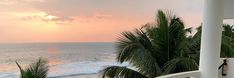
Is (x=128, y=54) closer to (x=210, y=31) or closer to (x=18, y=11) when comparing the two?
(x=210, y=31)

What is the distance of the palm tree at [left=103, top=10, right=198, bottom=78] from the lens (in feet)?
17.3

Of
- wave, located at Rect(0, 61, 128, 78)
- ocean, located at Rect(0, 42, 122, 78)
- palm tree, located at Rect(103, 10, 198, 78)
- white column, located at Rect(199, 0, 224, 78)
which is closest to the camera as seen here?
white column, located at Rect(199, 0, 224, 78)

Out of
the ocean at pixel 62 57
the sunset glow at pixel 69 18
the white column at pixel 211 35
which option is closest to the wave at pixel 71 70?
the ocean at pixel 62 57

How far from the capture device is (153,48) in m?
5.55

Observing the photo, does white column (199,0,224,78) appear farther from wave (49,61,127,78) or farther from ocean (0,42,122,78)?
wave (49,61,127,78)

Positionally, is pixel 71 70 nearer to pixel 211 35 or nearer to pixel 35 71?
pixel 35 71

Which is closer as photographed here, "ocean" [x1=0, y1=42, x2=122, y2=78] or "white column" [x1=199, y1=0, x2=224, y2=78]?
"white column" [x1=199, y1=0, x2=224, y2=78]

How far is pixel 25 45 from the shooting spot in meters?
20.8

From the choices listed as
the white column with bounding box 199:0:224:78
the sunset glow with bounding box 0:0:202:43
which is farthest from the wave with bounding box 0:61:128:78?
the white column with bounding box 199:0:224:78

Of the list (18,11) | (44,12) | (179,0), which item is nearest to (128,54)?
(179,0)

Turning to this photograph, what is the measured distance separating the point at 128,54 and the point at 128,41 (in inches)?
9.9

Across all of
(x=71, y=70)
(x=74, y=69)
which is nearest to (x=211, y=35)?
(x=71, y=70)

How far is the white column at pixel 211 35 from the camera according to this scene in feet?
9.31

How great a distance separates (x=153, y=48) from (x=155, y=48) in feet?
0.12
